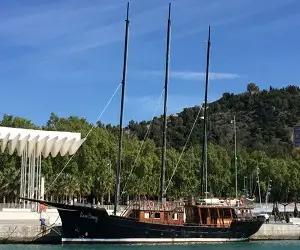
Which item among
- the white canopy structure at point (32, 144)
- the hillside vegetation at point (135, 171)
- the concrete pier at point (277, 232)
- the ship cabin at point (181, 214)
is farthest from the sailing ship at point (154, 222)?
the hillside vegetation at point (135, 171)

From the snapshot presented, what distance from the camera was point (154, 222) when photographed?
49844 mm

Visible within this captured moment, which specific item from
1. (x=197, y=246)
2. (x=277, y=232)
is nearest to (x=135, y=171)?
(x=277, y=232)

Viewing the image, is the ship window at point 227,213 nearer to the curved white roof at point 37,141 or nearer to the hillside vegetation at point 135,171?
the curved white roof at point 37,141

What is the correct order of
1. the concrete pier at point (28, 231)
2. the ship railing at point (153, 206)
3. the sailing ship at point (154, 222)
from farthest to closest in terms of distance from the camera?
the ship railing at point (153, 206), the sailing ship at point (154, 222), the concrete pier at point (28, 231)

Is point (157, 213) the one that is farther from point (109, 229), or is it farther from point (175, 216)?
point (109, 229)

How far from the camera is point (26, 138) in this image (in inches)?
2253

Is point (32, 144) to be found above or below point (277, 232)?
above

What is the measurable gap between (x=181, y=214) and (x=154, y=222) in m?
2.76

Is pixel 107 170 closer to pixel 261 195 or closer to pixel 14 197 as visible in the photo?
pixel 14 197

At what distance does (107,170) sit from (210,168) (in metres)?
29.3

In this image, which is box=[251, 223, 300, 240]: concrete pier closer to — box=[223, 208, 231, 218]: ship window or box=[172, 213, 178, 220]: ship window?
box=[223, 208, 231, 218]: ship window

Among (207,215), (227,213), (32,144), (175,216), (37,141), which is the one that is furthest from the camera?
(32,144)

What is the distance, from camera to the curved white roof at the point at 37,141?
5688 cm

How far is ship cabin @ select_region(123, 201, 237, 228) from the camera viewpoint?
49.9 m
